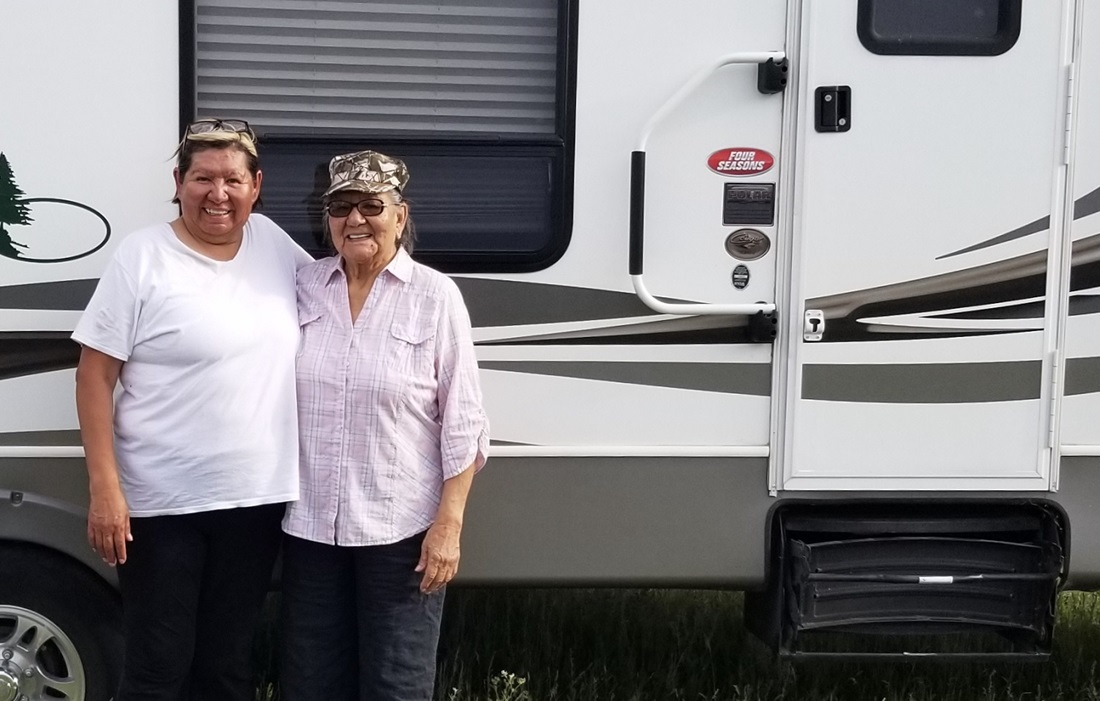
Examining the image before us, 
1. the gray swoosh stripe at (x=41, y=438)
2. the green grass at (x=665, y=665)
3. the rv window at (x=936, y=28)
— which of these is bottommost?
the green grass at (x=665, y=665)

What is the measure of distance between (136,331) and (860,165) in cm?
187

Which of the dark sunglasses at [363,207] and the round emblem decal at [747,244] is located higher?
the dark sunglasses at [363,207]

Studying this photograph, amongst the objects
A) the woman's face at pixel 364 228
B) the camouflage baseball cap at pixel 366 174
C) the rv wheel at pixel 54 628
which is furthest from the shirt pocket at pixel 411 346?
the rv wheel at pixel 54 628

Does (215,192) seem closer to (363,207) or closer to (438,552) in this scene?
(363,207)

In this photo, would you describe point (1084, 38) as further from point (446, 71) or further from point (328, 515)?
point (328, 515)

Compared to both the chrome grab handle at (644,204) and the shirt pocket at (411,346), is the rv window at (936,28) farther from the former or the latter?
the shirt pocket at (411,346)

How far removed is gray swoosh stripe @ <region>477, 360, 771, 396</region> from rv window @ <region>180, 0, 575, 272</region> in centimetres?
27

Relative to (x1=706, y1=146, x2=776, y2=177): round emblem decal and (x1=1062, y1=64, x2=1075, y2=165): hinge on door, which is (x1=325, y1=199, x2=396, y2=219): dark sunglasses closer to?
(x1=706, y1=146, x2=776, y2=177): round emblem decal

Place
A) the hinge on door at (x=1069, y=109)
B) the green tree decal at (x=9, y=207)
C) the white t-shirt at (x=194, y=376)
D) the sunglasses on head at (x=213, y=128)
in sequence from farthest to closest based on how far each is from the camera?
the hinge on door at (x=1069, y=109)
the green tree decal at (x=9, y=207)
the sunglasses on head at (x=213, y=128)
the white t-shirt at (x=194, y=376)

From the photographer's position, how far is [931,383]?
287cm

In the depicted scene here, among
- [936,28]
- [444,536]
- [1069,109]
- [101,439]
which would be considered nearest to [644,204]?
[936,28]

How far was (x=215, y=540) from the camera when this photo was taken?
242cm

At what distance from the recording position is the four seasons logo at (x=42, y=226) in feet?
8.82

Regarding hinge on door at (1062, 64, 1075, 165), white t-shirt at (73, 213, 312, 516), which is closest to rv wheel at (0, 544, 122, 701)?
white t-shirt at (73, 213, 312, 516)
